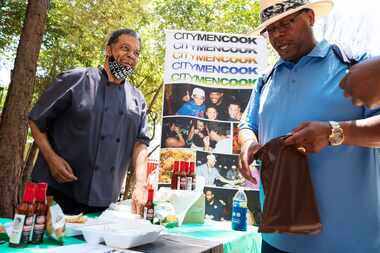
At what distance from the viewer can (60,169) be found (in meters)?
2.03

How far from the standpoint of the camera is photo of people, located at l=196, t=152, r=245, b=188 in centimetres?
344

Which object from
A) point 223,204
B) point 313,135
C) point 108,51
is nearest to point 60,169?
point 108,51

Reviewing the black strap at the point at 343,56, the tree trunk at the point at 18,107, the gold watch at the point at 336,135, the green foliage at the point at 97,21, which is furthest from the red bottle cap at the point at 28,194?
the green foliage at the point at 97,21

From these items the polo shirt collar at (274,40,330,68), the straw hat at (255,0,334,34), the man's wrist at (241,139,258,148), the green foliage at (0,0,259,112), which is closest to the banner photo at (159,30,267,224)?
the man's wrist at (241,139,258,148)

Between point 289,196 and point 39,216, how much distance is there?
0.93m

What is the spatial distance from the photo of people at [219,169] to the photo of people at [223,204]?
0.22 ft

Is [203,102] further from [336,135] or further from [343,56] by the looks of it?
[336,135]

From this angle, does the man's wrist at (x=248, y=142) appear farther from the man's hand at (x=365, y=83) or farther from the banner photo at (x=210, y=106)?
the banner photo at (x=210, y=106)

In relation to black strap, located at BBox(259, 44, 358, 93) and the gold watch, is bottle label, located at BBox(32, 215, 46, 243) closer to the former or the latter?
the gold watch

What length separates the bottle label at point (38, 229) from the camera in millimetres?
1402

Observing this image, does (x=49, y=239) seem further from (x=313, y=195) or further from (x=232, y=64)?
(x=232, y=64)

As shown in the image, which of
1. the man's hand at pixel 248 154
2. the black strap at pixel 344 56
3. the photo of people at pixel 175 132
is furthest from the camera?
the photo of people at pixel 175 132

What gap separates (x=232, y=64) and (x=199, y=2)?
19.3 ft

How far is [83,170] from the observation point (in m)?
2.17
